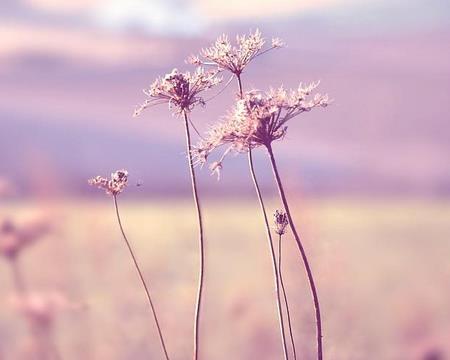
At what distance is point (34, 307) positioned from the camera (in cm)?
164

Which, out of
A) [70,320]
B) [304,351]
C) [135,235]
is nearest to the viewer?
[304,351]

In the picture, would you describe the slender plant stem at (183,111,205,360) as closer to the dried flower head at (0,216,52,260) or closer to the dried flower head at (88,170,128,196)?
the dried flower head at (88,170,128,196)

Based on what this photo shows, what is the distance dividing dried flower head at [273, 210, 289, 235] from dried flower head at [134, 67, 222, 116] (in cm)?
17

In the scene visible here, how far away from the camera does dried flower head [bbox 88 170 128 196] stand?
43.9 inches

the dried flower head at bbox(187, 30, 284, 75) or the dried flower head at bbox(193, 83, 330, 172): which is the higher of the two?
the dried flower head at bbox(187, 30, 284, 75)

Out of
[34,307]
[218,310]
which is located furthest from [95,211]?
[218,310]

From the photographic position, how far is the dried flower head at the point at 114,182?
1114 mm

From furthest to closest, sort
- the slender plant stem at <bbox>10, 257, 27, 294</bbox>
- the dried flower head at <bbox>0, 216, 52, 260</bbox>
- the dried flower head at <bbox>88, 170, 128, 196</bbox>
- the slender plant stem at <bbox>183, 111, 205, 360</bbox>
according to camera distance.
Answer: the slender plant stem at <bbox>10, 257, 27, 294</bbox>, the dried flower head at <bbox>0, 216, 52, 260</bbox>, the dried flower head at <bbox>88, 170, 128, 196</bbox>, the slender plant stem at <bbox>183, 111, 205, 360</bbox>

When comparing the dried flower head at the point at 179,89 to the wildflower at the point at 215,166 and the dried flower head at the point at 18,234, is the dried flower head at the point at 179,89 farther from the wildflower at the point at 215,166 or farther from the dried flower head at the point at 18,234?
the dried flower head at the point at 18,234

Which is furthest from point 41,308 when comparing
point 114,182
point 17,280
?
point 114,182

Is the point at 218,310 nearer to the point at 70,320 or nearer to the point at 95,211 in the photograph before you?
the point at 70,320

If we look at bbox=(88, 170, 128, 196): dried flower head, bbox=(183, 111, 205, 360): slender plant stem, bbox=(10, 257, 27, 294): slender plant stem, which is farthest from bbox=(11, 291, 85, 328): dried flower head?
bbox=(183, 111, 205, 360): slender plant stem

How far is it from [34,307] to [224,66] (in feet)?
A: 2.35

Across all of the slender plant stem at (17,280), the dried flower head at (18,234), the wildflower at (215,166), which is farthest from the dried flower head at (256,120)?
the slender plant stem at (17,280)
